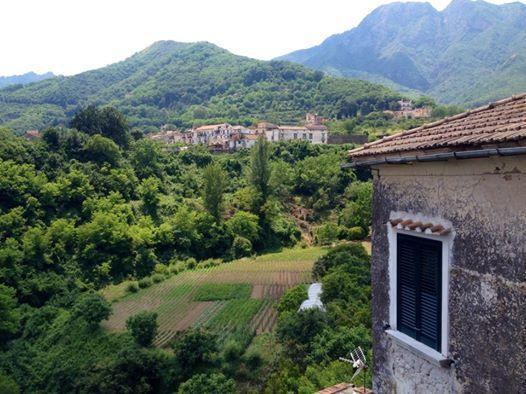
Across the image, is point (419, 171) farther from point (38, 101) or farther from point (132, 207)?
point (38, 101)

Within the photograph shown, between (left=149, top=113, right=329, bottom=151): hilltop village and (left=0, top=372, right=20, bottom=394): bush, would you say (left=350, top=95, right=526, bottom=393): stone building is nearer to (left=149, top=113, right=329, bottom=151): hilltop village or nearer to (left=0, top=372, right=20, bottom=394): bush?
(left=0, top=372, right=20, bottom=394): bush

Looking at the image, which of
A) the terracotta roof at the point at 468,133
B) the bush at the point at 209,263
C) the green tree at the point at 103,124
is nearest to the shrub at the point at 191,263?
the bush at the point at 209,263

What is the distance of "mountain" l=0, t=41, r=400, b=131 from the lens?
114 metres

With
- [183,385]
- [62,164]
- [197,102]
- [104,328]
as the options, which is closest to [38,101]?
[197,102]

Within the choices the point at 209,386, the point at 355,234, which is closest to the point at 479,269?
the point at 209,386

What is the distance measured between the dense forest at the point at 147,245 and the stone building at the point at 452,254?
11.4 meters

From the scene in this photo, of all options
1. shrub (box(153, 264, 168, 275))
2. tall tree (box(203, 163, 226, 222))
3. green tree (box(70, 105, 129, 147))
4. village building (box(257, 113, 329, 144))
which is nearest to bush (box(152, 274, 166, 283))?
shrub (box(153, 264, 168, 275))

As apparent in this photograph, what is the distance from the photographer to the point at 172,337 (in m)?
27.5

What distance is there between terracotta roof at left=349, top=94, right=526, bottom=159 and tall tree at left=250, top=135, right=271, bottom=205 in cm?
4710

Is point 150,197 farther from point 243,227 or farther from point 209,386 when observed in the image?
point 209,386

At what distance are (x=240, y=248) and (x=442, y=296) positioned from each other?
135 feet

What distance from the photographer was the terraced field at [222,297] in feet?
94.0

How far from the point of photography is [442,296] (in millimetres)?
4121

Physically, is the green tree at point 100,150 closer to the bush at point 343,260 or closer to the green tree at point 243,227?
the green tree at point 243,227
